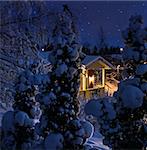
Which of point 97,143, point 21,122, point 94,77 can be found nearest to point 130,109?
point 21,122

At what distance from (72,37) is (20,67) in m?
6.11

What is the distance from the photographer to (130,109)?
9414 millimetres

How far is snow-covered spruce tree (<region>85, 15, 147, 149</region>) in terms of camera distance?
9477 millimetres

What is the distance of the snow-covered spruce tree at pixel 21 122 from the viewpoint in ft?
40.9

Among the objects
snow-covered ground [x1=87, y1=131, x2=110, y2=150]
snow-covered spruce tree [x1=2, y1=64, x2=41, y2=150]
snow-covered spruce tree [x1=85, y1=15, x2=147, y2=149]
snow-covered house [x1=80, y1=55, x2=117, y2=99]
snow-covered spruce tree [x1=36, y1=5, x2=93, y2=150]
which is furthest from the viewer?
snow-covered house [x1=80, y1=55, x2=117, y2=99]

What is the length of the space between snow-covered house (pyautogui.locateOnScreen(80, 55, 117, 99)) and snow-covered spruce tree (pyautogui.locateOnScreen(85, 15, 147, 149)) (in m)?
27.8

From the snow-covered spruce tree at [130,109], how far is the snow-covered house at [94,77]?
27.8 meters

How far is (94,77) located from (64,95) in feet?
97.7

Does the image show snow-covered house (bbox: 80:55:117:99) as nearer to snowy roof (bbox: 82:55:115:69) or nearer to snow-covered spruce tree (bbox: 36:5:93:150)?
snowy roof (bbox: 82:55:115:69)

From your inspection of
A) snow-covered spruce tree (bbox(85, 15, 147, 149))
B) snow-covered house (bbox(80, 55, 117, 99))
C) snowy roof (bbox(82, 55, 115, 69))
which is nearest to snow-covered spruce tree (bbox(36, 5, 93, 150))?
Answer: snow-covered spruce tree (bbox(85, 15, 147, 149))

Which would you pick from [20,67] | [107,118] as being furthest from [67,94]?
[20,67]

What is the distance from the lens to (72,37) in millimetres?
10922

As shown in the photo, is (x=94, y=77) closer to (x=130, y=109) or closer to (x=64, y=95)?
(x=64, y=95)

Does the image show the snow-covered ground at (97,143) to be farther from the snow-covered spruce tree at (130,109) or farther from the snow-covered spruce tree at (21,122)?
the snow-covered spruce tree at (130,109)
